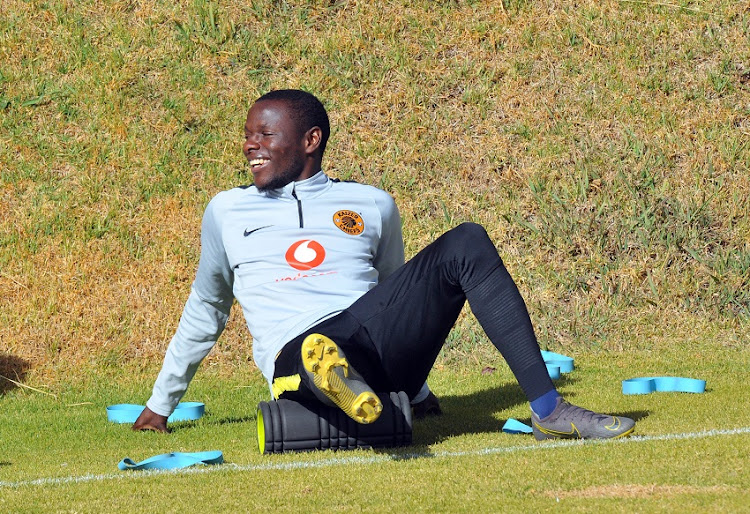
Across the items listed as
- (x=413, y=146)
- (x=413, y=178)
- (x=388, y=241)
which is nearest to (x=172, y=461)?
(x=388, y=241)

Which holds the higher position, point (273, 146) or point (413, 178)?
point (273, 146)

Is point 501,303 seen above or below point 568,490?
above

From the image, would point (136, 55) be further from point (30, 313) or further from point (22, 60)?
point (30, 313)

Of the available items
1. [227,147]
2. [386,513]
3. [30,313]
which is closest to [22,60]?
[227,147]

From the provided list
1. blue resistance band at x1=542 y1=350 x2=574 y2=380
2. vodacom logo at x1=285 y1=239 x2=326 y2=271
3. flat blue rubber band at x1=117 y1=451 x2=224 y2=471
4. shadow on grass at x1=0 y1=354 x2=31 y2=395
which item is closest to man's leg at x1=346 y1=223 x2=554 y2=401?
vodacom logo at x1=285 y1=239 x2=326 y2=271

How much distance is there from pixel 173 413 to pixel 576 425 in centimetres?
306

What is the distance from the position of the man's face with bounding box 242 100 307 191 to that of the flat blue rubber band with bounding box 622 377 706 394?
263 centimetres

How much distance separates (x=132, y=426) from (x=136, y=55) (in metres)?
6.63

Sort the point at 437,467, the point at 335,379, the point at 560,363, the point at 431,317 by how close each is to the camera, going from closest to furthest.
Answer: the point at 335,379 < the point at 437,467 < the point at 431,317 < the point at 560,363

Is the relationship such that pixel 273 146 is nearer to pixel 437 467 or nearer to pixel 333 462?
pixel 333 462

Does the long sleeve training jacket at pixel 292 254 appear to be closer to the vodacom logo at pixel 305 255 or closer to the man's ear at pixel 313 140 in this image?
the vodacom logo at pixel 305 255

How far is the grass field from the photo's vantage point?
7773 mm

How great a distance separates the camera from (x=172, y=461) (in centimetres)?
517

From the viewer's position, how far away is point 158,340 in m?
9.44
